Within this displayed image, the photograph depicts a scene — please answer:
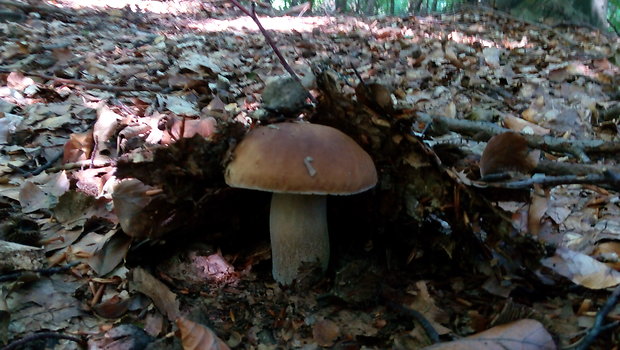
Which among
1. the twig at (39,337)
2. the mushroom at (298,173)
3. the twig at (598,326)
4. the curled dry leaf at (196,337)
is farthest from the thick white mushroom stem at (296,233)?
the twig at (598,326)

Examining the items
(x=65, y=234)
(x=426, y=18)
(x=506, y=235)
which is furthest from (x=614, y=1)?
(x=65, y=234)

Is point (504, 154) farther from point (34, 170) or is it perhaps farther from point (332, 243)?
point (34, 170)

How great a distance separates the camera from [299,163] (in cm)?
158

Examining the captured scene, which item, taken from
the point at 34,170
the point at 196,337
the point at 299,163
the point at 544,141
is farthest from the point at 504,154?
the point at 34,170

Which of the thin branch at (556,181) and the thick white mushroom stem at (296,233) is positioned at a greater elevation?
the thin branch at (556,181)

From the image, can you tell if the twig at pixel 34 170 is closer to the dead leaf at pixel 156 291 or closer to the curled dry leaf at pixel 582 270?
the dead leaf at pixel 156 291

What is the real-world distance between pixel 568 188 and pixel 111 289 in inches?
97.6

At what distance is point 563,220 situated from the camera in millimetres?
2295

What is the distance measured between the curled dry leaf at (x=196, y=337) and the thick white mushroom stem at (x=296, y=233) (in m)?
0.49

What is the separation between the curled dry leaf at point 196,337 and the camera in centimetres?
149

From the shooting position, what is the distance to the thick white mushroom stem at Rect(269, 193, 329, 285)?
1.85 metres

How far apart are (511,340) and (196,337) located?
3.21ft

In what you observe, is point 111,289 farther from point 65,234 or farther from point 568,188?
point 568,188

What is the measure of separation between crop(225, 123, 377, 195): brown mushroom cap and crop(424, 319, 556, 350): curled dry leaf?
1.95 ft
